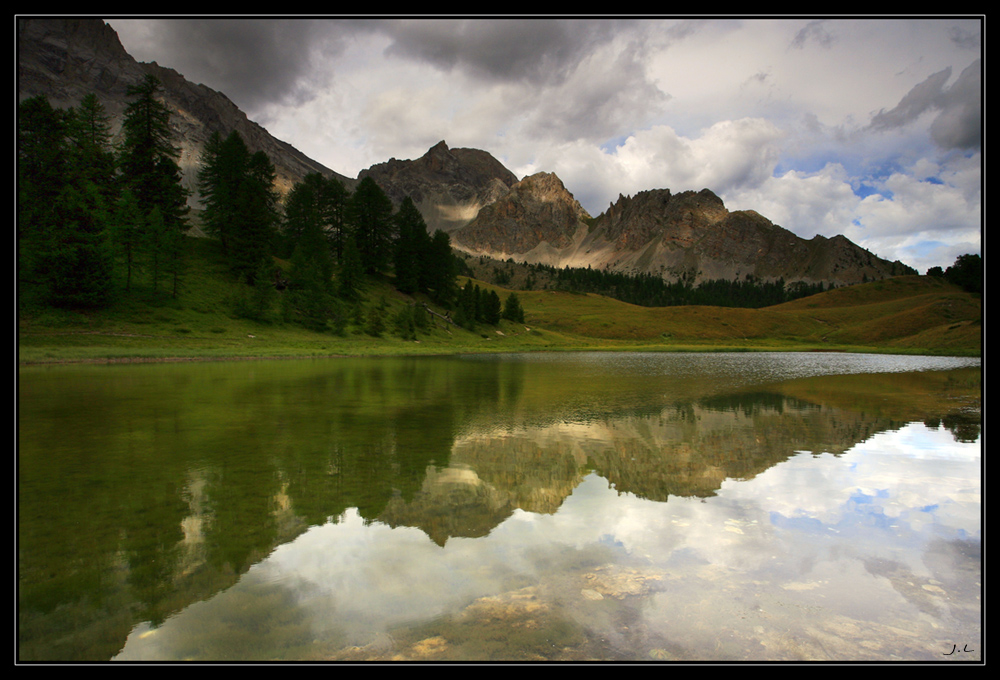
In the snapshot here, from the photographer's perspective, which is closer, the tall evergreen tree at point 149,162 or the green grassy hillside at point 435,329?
the green grassy hillside at point 435,329

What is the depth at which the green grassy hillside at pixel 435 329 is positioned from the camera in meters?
38.2

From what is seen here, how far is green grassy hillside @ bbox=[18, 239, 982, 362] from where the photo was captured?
3822 centimetres

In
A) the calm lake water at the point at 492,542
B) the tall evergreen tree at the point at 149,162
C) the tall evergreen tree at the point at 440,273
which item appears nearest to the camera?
the calm lake water at the point at 492,542

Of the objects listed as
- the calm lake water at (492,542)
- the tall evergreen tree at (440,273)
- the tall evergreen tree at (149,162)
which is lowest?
the calm lake water at (492,542)

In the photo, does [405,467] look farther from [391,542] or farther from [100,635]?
[100,635]

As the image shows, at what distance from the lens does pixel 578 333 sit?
393ft

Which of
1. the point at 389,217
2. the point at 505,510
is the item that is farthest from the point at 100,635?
the point at 389,217

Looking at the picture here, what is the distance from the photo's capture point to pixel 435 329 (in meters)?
78.2

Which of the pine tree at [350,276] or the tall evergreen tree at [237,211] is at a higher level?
the tall evergreen tree at [237,211]

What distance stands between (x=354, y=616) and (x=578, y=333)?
11760 cm

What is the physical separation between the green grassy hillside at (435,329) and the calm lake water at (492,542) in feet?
17.3
